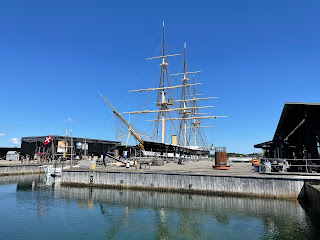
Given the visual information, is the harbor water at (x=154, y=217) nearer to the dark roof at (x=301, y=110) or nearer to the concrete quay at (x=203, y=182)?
the concrete quay at (x=203, y=182)

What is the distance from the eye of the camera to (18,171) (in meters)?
44.1

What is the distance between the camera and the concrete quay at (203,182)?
19281 millimetres

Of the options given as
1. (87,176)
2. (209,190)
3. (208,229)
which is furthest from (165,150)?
(208,229)

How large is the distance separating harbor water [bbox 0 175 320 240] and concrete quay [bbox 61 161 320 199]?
29.0 inches

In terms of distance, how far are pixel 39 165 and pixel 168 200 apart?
39.4 metres

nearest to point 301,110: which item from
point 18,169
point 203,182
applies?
point 203,182

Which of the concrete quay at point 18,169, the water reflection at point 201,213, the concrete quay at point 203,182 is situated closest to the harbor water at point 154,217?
the water reflection at point 201,213

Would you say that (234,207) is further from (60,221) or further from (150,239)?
(60,221)

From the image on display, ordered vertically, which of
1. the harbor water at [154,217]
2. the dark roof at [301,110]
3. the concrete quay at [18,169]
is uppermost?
the dark roof at [301,110]

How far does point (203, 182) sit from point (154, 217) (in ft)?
23.9

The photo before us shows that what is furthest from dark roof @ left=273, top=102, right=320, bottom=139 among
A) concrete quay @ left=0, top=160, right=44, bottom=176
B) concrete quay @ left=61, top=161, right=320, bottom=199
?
concrete quay @ left=0, top=160, right=44, bottom=176

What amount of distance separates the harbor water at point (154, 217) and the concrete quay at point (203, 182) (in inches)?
29.0

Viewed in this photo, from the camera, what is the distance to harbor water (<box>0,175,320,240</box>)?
13.1 meters

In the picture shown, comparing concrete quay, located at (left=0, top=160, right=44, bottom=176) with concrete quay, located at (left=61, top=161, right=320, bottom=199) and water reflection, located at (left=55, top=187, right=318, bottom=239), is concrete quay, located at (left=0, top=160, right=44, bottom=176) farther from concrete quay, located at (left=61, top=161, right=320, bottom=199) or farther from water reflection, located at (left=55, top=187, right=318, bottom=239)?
water reflection, located at (left=55, top=187, right=318, bottom=239)
